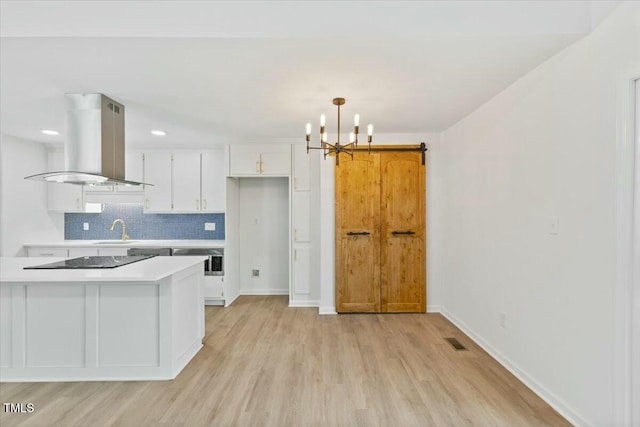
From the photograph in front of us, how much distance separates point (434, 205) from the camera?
4.42 meters

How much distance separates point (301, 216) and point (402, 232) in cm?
140

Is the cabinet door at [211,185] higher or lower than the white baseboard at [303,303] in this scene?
higher

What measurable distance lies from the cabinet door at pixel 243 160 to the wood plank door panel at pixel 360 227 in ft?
4.09

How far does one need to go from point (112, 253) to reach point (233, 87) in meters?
3.29

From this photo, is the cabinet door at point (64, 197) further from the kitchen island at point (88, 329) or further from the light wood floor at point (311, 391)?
the light wood floor at point (311, 391)

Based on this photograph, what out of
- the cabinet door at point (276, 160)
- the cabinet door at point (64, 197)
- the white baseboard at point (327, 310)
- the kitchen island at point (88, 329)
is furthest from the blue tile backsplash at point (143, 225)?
the kitchen island at point (88, 329)

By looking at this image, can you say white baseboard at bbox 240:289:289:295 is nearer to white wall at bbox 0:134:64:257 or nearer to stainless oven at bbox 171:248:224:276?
stainless oven at bbox 171:248:224:276

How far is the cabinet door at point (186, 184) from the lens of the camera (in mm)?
4980

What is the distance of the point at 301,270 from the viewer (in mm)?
4719

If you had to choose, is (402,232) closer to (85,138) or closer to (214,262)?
(214,262)

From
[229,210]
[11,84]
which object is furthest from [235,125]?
[11,84]

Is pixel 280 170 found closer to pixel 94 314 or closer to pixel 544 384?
pixel 94 314

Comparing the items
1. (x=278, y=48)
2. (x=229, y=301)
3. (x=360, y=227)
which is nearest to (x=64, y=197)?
(x=229, y=301)

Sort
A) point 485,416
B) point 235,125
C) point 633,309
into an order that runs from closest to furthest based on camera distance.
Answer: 1. point 633,309
2. point 485,416
3. point 235,125
